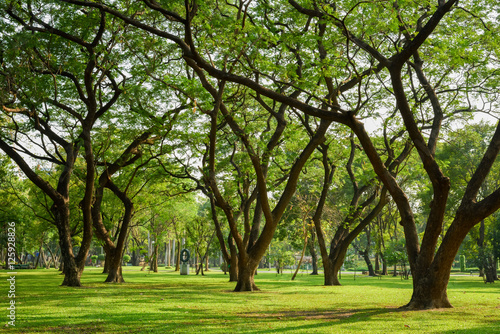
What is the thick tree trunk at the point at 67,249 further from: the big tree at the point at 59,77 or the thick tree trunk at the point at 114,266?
the thick tree trunk at the point at 114,266

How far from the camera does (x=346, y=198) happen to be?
38.8 m

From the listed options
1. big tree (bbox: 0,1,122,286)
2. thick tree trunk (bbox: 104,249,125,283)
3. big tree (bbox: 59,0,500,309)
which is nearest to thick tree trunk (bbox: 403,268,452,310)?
big tree (bbox: 59,0,500,309)

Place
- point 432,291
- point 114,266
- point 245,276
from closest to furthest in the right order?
1. point 432,291
2. point 245,276
3. point 114,266

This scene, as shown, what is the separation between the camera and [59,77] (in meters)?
16.3

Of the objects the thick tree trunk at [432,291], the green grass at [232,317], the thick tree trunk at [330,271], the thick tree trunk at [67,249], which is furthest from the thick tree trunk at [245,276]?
the thick tree trunk at [432,291]

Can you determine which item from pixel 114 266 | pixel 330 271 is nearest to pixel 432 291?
pixel 330 271

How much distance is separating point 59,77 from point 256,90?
33.7 ft

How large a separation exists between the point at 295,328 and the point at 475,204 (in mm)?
4970

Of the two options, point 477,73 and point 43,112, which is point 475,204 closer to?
point 477,73

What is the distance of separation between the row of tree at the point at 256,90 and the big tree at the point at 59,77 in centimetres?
6

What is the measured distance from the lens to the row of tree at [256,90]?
32.4 ft

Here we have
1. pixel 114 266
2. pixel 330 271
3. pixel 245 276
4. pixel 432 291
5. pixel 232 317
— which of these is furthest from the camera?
pixel 330 271

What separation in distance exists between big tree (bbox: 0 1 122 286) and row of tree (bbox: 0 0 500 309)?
59 millimetres

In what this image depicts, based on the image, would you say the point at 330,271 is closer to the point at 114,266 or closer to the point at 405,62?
the point at 114,266
